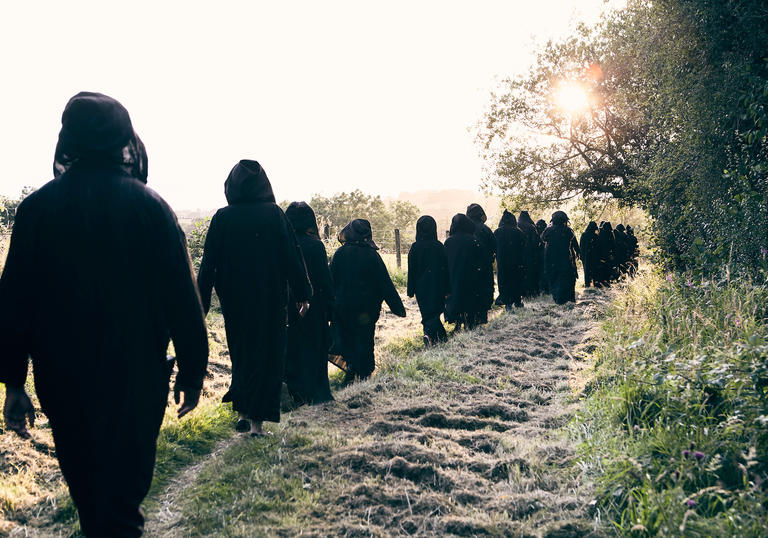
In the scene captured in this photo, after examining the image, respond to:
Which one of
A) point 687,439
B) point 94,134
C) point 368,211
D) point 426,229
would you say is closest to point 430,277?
point 426,229

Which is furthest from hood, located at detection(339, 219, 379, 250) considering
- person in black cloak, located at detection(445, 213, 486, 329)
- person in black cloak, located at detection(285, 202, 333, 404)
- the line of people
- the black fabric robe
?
the black fabric robe

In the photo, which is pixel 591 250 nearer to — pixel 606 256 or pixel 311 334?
pixel 606 256

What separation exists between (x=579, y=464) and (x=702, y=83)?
254 inches

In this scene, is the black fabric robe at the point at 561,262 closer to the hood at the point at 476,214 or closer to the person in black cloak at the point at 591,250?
the hood at the point at 476,214

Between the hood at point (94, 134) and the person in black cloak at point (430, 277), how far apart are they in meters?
7.95

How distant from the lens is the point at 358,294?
8477 mm

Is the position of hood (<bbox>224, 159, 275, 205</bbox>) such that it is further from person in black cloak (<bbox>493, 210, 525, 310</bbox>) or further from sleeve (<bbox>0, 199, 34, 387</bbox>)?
person in black cloak (<bbox>493, 210, 525, 310</bbox>)

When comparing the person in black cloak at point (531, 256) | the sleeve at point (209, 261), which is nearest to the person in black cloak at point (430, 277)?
the person in black cloak at point (531, 256)

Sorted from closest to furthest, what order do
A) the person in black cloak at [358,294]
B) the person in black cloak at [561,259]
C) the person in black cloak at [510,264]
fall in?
the person in black cloak at [358,294] → the person in black cloak at [510,264] → the person in black cloak at [561,259]

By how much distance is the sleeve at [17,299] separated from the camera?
2.57m

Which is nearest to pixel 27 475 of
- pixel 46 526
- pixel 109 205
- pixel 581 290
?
pixel 46 526

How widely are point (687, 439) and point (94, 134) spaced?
3665 mm

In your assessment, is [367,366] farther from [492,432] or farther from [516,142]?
[516,142]

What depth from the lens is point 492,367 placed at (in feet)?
24.8
